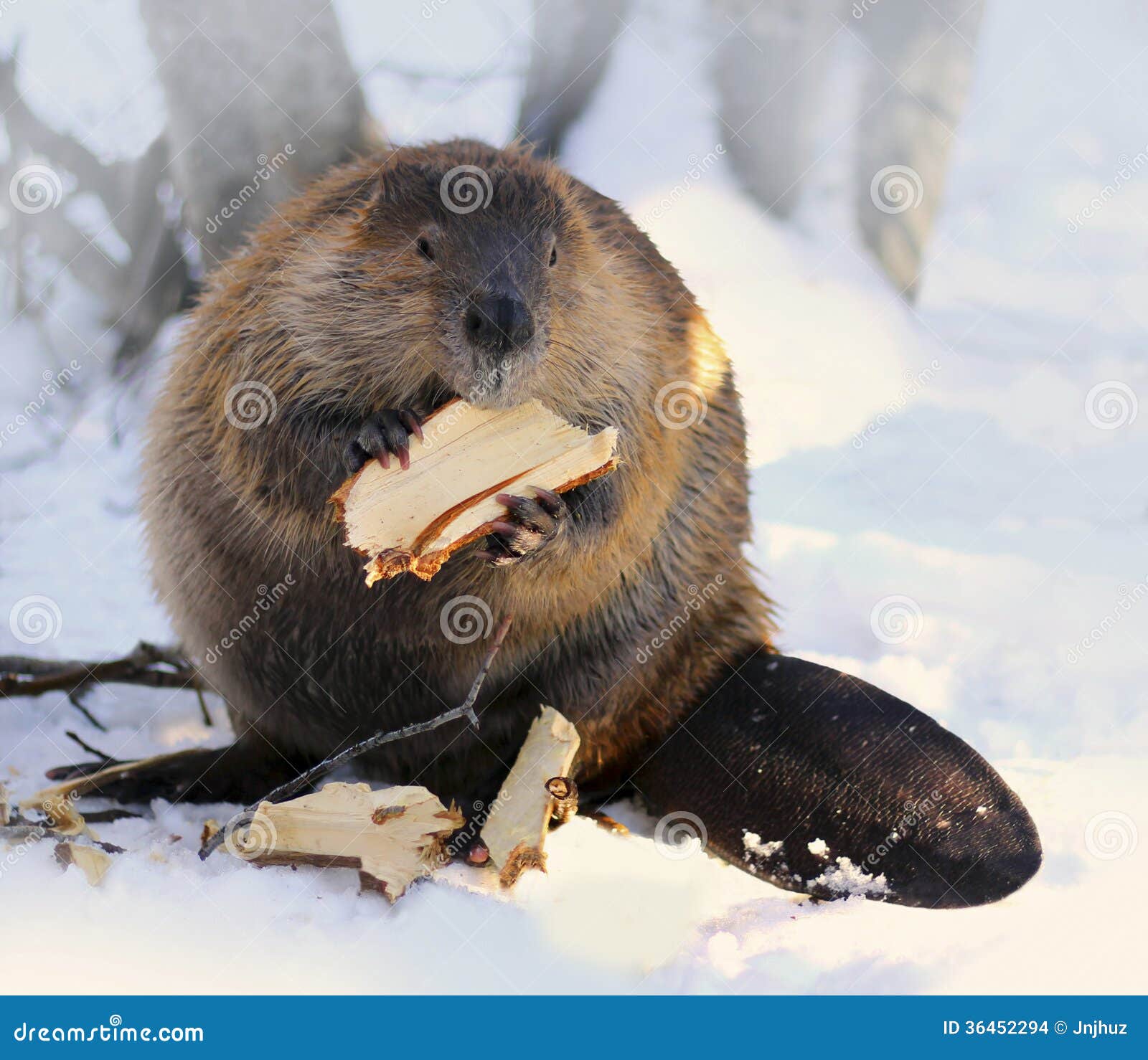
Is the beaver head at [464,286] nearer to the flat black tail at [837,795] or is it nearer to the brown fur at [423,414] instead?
the brown fur at [423,414]

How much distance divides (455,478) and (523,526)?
0.49 feet

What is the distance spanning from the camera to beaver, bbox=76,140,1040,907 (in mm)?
2207

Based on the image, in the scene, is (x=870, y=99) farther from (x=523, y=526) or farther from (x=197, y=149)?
(x=523, y=526)

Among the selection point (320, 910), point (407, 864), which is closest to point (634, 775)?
point (407, 864)

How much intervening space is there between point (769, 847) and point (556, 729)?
0.48 meters

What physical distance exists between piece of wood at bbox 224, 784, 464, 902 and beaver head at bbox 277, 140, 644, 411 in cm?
75

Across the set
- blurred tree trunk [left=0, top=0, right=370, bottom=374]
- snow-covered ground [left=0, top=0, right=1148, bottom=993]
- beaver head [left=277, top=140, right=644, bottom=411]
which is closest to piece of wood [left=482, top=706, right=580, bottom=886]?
snow-covered ground [left=0, top=0, right=1148, bottom=993]

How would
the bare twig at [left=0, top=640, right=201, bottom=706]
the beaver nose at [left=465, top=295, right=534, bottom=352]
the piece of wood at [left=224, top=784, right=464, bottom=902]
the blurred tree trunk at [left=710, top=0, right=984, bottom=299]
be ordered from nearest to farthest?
1. the beaver nose at [left=465, top=295, right=534, bottom=352]
2. the piece of wood at [left=224, top=784, right=464, bottom=902]
3. the bare twig at [left=0, top=640, right=201, bottom=706]
4. the blurred tree trunk at [left=710, top=0, right=984, bottom=299]

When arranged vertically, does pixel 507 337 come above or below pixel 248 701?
above

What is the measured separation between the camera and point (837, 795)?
240cm

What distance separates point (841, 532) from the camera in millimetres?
3838

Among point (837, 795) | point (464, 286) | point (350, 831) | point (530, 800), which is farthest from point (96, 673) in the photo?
point (837, 795)

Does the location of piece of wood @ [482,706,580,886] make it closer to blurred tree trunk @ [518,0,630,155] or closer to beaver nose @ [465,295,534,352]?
beaver nose @ [465,295,534,352]

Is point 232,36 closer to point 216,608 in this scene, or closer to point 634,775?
point 216,608
